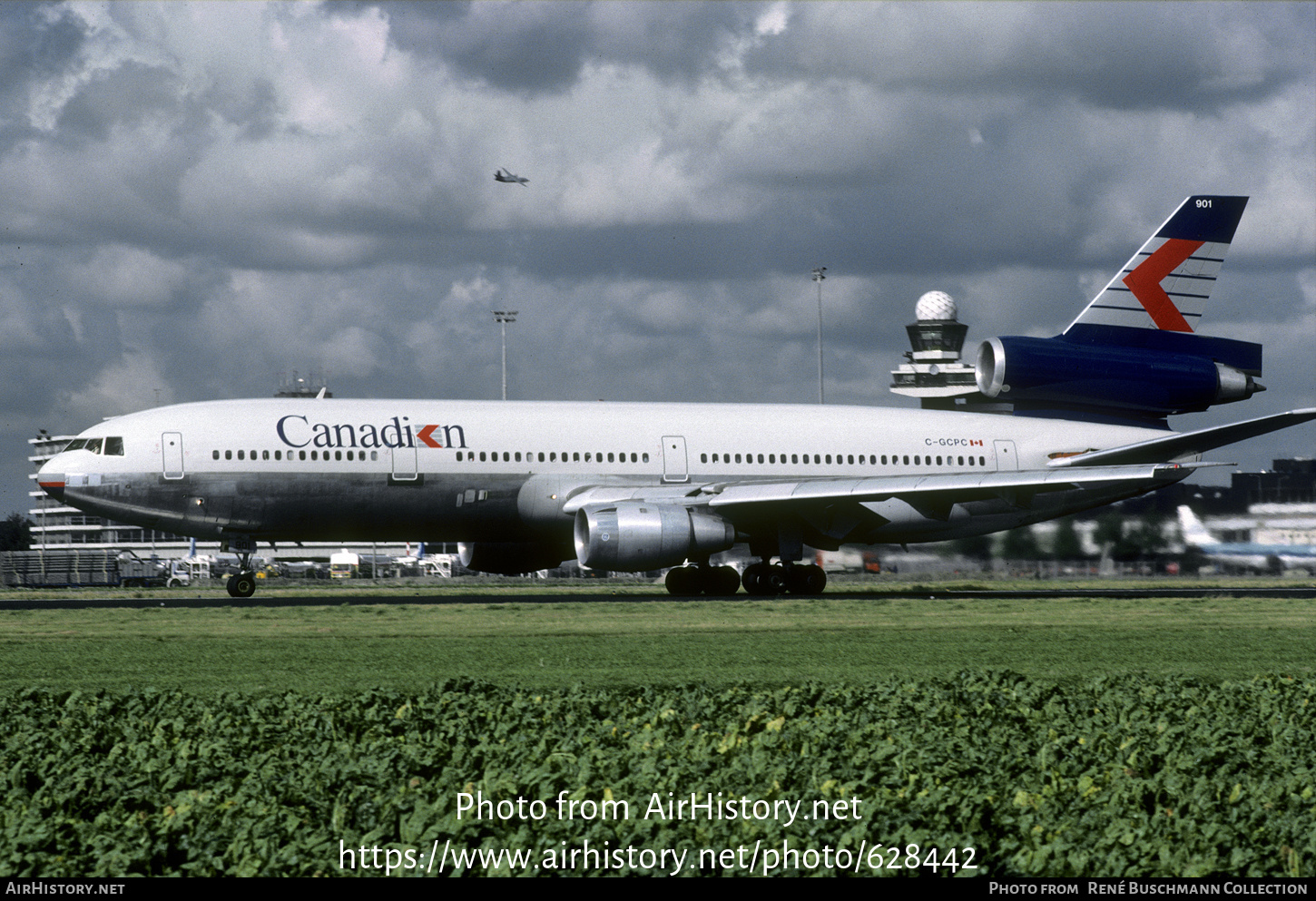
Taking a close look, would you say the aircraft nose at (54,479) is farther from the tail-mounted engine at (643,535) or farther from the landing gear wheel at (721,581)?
the landing gear wheel at (721,581)

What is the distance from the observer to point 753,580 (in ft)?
114

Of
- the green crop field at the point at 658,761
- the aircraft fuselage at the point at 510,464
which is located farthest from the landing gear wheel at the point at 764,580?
the green crop field at the point at 658,761

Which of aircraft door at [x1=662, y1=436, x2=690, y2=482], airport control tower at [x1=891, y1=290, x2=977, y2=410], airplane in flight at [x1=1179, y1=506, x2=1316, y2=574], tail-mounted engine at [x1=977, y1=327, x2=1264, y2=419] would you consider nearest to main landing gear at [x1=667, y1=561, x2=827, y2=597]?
aircraft door at [x1=662, y1=436, x2=690, y2=482]

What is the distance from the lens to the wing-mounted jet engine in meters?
36.8

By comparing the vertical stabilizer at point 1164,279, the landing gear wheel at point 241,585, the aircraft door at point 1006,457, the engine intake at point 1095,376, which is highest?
the vertical stabilizer at point 1164,279

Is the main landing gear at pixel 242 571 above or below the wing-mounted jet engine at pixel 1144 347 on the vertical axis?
below

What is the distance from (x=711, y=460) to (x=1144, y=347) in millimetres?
12321

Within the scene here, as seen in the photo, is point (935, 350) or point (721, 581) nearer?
point (721, 581)

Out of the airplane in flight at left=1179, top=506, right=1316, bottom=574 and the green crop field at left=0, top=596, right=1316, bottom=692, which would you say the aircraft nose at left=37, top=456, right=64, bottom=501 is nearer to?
the green crop field at left=0, top=596, right=1316, bottom=692

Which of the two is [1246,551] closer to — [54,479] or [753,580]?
[753,580]

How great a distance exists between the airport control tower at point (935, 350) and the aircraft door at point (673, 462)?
88459 millimetres

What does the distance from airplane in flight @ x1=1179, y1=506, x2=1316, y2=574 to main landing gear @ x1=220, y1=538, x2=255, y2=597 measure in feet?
75.3

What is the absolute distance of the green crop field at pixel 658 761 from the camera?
668 centimetres

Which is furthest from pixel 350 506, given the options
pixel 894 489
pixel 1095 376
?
pixel 1095 376
